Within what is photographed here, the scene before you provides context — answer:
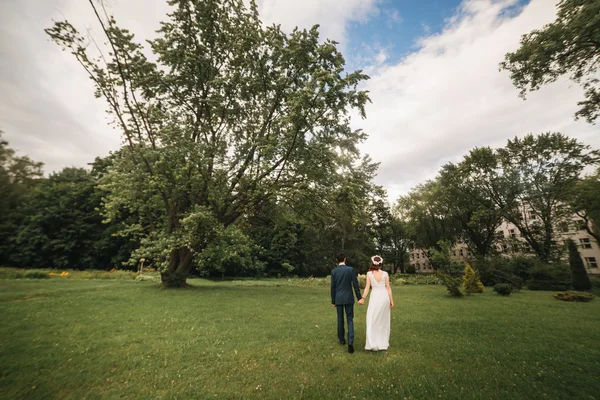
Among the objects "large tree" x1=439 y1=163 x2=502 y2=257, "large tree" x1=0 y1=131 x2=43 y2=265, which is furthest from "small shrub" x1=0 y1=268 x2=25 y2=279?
"large tree" x1=439 y1=163 x2=502 y2=257

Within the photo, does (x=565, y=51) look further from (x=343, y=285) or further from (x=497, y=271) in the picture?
(x=497, y=271)

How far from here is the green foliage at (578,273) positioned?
24.2 meters

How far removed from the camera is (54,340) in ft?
24.6

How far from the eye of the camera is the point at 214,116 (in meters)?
21.1

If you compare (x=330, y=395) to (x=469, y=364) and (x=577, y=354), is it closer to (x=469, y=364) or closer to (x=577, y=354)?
(x=469, y=364)

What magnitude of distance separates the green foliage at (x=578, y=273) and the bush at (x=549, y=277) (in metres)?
1.18

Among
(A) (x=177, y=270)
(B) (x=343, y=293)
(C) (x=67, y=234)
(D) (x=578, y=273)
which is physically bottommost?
(B) (x=343, y=293)

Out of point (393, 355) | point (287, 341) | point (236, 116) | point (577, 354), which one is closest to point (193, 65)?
point (236, 116)

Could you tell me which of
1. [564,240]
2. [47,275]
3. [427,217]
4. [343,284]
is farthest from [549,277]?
[47,275]

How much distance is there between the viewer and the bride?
7.34 meters

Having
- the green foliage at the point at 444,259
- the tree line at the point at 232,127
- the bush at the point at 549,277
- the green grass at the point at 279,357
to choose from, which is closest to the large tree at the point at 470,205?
the green foliage at the point at 444,259

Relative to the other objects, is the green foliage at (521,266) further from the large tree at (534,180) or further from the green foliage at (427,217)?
the green foliage at (427,217)

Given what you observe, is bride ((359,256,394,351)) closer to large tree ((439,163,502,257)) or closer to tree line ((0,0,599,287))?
tree line ((0,0,599,287))

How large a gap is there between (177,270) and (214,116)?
13.3 meters
